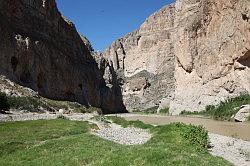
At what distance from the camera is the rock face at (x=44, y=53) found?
104312 millimetres

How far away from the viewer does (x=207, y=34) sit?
382ft

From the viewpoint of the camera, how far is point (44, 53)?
122250 millimetres

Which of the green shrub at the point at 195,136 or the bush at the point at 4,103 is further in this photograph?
the bush at the point at 4,103

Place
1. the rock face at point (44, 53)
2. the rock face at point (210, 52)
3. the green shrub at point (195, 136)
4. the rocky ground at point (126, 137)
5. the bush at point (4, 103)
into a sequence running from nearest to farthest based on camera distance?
the green shrub at point (195, 136) < the rocky ground at point (126, 137) < the bush at point (4, 103) < the rock face at point (210, 52) < the rock face at point (44, 53)

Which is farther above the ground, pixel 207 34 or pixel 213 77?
pixel 207 34

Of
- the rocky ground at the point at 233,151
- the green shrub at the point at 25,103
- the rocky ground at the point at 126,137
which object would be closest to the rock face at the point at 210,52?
the green shrub at the point at 25,103

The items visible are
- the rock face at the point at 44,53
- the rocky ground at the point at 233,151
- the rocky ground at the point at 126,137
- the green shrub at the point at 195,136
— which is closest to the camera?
the rocky ground at the point at 233,151

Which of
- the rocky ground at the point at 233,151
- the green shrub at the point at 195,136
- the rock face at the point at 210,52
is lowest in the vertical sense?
the rocky ground at the point at 233,151

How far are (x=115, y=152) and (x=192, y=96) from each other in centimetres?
10039

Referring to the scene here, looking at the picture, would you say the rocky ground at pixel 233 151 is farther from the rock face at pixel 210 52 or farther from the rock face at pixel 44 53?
the rock face at pixel 44 53

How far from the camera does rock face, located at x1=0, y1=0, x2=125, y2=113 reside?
104m

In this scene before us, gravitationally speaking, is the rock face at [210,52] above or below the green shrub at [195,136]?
above

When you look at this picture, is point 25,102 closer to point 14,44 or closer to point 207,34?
point 14,44

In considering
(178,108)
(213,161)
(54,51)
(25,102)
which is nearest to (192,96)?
(178,108)
